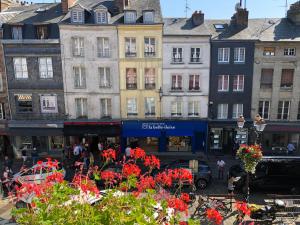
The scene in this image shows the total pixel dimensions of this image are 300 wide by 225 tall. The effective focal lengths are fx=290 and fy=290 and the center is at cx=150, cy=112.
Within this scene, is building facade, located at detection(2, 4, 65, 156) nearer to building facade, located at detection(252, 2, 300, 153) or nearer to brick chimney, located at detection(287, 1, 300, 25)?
building facade, located at detection(252, 2, 300, 153)

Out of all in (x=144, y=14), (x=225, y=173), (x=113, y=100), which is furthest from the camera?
(x=113, y=100)

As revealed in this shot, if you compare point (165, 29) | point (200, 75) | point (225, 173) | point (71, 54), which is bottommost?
point (225, 173)

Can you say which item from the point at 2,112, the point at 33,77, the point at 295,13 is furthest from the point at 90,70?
the point at 295,13

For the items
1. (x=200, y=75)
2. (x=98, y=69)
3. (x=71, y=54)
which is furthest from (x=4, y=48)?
(x=200, y=75)

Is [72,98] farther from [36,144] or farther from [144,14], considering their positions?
[144,14]

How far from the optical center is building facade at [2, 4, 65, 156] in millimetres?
21969

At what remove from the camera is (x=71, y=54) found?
22.1 metres

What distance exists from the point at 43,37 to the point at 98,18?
451cm

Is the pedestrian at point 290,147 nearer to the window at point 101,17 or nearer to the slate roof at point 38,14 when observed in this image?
the window at point 101,17

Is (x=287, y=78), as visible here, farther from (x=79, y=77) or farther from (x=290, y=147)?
(x=79, y=77)

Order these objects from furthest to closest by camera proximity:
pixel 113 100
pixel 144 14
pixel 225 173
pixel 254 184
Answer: pixel 113 100
pixel 144 14
pixel 225 173
pixel 254 184

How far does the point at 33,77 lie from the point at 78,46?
4257 millimetres

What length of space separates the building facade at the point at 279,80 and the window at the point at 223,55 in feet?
7.04

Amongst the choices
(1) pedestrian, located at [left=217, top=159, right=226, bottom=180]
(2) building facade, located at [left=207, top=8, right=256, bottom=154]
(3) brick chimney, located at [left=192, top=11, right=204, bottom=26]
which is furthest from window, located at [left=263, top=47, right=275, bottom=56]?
(1) pedestrian, located at [left=217, top=159, right=226, bottom=180]
